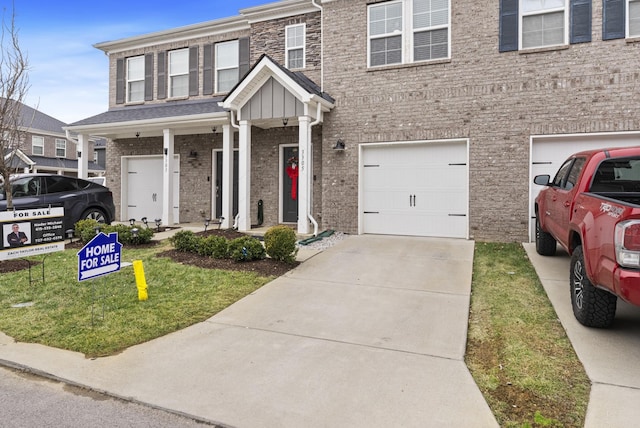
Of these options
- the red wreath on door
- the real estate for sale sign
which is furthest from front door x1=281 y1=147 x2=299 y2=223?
the real estate for sale sign

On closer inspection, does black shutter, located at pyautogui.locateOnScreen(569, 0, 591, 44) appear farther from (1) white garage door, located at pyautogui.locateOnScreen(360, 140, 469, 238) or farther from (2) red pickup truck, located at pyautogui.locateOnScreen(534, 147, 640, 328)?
(2) red pickup truck, located at pyautogui.locateOnScreen(534, 147, 640, 328)

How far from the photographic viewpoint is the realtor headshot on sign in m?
5.93

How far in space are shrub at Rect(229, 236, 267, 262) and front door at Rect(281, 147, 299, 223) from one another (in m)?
4.92

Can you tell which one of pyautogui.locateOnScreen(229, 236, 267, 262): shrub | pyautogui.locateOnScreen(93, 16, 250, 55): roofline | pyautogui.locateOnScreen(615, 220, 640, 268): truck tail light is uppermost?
pyautogui.locateOnScreen(93, 16, 250, 55): roofline

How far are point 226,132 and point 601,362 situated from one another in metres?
10.1

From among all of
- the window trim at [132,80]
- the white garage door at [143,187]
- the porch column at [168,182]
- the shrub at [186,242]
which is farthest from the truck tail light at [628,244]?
the window trim at [132,80]

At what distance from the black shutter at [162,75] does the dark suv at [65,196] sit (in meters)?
4.56

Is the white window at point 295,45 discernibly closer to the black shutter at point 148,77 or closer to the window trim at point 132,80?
the black shutter at point 148,77

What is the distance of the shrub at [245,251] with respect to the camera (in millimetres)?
7191

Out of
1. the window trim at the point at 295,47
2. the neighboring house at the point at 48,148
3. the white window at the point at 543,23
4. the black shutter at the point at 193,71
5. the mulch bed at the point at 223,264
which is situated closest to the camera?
the mulch bed at the point at 223,264

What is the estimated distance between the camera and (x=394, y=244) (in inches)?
360

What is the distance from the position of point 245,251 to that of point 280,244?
687mm

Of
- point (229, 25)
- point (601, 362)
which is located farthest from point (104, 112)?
point (601, 362)

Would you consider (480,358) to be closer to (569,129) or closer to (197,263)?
(197,263)
